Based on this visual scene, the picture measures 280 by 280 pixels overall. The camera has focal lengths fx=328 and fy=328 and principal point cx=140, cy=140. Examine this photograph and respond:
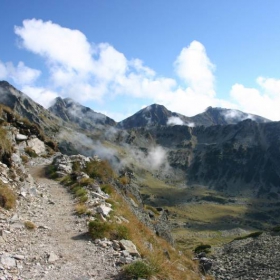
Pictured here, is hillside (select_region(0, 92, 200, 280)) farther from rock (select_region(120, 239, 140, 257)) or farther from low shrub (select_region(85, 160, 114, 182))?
low shrub (select_region(85, 160, 114, 182))

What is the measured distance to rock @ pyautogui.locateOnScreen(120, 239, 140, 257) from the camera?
45.9 feet

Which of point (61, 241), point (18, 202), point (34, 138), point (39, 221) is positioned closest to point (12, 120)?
point (34, 138)

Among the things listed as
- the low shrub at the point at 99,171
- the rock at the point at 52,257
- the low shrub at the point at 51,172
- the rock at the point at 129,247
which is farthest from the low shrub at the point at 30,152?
the rock at the point at 52,257

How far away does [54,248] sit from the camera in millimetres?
14398

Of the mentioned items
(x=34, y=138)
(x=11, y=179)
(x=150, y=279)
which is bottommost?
(x=150, y=279)

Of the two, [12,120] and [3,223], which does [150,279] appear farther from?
[12,120]

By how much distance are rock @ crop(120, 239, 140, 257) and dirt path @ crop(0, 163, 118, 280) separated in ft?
1.91

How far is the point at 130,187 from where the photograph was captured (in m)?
49.1

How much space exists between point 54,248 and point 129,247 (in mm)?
3295

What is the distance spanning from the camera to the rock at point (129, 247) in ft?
45.9

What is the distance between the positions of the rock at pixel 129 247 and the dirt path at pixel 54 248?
1.91ft

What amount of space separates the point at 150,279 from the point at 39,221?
9955 millimetres

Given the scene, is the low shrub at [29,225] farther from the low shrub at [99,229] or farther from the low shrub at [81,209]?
the low shrub at [81,209]

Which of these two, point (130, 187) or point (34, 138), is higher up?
point (34, 138)
